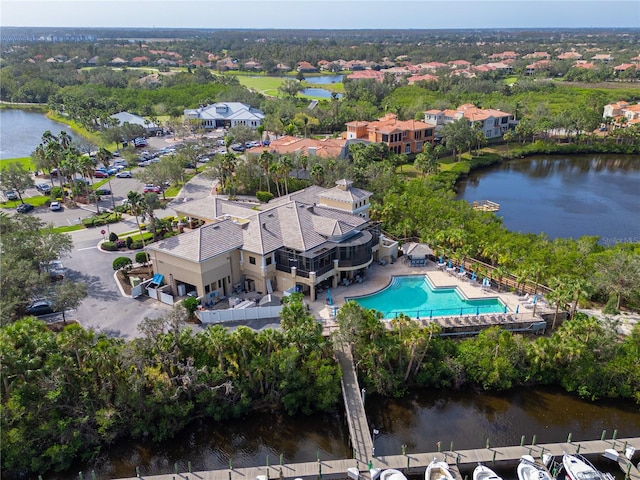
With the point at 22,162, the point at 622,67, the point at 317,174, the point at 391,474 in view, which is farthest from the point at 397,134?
the point at 622,67

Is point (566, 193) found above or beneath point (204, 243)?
beneath

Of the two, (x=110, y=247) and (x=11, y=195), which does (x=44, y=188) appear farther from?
(x=110, y=247)

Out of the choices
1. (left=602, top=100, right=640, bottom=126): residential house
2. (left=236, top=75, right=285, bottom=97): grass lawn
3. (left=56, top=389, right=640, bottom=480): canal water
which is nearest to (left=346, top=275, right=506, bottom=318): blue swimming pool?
(left=56, top=389, right=640, bottom=480): canal water

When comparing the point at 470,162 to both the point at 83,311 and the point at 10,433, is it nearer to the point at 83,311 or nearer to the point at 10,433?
the point at 83,311

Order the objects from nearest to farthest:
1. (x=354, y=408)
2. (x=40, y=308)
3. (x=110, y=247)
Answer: (x=354, y=408) < (x=40, y=308) < (x=110, y=247)

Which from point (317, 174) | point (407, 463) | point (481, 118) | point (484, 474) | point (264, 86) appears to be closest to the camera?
point (484, 474)

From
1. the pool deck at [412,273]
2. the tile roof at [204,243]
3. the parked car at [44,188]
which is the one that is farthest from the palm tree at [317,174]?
the parked car at [44,188]

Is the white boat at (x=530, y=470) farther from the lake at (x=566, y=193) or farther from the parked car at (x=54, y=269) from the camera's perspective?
the lake at (x=566, y=193)
